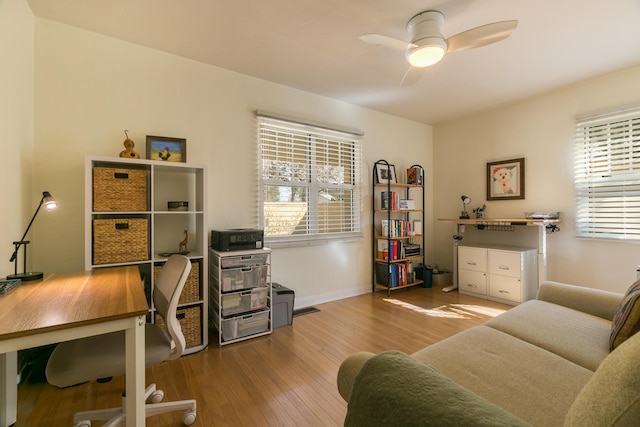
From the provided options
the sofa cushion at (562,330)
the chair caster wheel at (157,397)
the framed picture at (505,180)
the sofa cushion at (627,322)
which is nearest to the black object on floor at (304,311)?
the chair caster wheel at (157,397)

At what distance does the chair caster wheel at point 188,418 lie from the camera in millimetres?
1465

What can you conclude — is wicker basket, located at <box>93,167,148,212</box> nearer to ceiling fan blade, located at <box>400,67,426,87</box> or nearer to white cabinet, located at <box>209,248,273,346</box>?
white cabinet, located at <box>209,248,273,346</box>

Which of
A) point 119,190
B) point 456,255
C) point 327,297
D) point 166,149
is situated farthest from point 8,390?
point 456,255

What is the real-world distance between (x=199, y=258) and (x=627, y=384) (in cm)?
238

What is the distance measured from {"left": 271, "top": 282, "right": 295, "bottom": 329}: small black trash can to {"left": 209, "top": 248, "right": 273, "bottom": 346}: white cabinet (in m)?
0.10

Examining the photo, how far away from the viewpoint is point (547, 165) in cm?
344

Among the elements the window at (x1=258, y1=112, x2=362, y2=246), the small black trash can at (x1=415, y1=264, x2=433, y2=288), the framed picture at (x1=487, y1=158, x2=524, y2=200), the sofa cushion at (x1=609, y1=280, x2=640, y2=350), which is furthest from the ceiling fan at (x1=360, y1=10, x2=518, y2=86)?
the small black trash can at (x1=415, y1=264, x2=433, y2=288)

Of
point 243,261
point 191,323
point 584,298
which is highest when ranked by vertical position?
point 243,261

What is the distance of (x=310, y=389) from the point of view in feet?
5.83

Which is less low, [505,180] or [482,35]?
[482,35]

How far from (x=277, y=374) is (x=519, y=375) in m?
1.43

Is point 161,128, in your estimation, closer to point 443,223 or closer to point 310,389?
point 310,389

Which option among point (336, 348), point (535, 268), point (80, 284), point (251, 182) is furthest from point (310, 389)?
point (535, 268)

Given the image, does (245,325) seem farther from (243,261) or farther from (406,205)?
(406,205)
